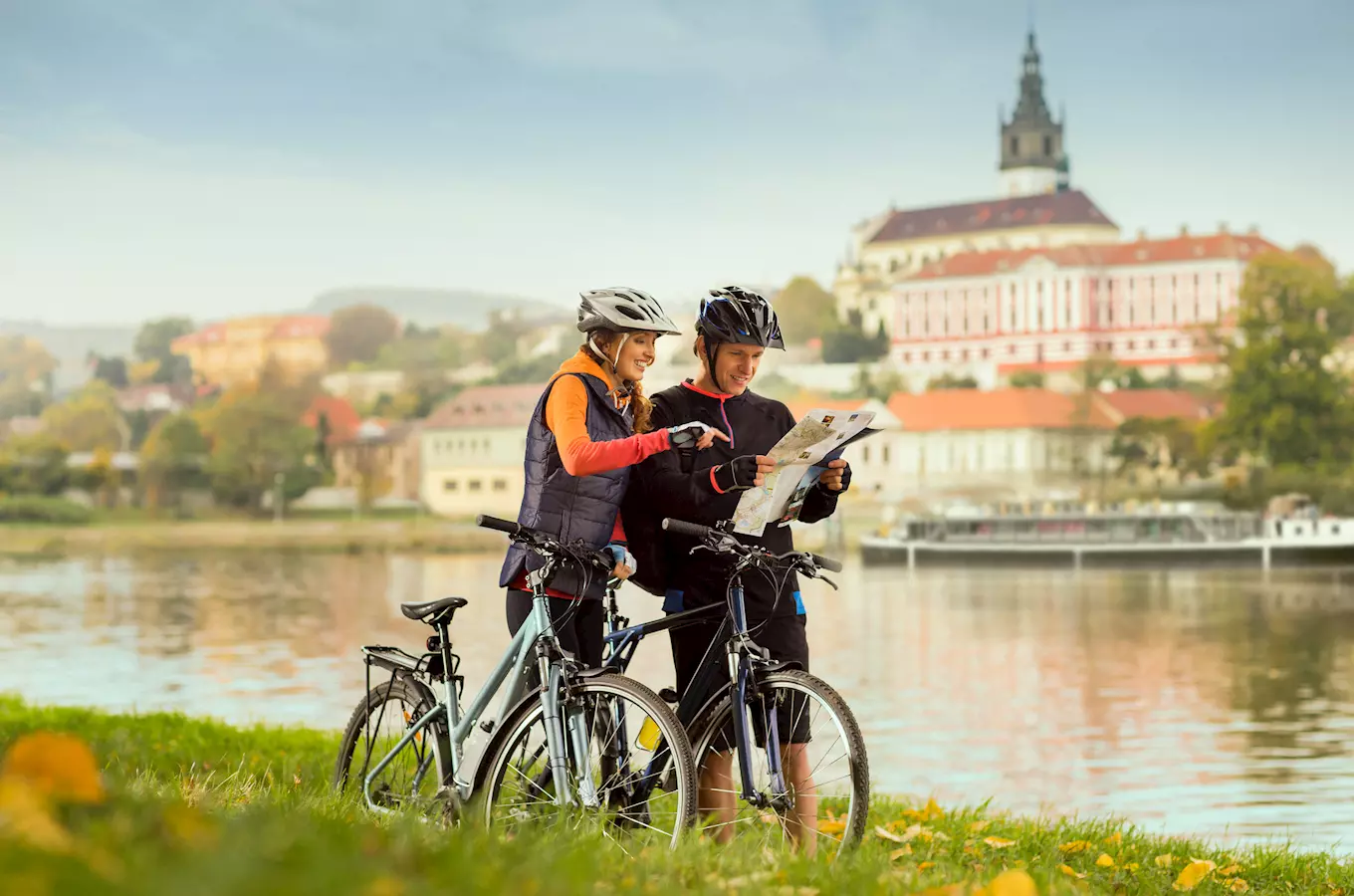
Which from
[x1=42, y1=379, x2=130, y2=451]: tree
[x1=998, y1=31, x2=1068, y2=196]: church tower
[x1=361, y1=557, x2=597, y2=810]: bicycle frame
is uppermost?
[x1=998, y1=31, x2=1068, y2=196]: church tower

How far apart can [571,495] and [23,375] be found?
134 metres

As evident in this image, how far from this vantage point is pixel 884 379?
121m

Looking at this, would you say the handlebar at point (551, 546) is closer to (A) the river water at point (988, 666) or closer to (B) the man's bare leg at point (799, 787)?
(B) the man's bare leg at point (799, 787)

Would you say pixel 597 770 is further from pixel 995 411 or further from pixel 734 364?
pixel 995 411

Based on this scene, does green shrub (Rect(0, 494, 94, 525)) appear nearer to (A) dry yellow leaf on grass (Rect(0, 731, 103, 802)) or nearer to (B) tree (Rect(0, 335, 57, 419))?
(B) tree (Rect(0, 335, 57, 419))

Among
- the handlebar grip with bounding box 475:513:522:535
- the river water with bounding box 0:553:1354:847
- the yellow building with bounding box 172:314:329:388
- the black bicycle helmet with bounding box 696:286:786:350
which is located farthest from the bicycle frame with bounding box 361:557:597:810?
the yellow building with bounding box 172:314:329:388

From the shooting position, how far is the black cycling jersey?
4.79m

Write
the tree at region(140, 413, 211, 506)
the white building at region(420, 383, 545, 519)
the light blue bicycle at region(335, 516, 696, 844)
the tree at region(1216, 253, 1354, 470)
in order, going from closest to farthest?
the light blue bicycle at region(335, 516, 696, 844)
the tree at region(1216, 253, 1354, 470)
the tree at region(140, 413, 211, 506)
the white building at region(420, 383, 545, 519)

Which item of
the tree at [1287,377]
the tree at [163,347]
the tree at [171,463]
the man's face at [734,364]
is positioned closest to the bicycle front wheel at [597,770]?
the man's face at [734,364]

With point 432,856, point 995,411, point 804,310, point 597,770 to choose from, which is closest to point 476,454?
point 995,411

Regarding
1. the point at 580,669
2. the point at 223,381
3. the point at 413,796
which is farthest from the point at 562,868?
the point at 223,381

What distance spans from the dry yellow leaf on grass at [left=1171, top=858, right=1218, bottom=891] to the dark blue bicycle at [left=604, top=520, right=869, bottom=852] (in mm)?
1314

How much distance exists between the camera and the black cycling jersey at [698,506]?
4789mm

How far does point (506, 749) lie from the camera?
4.66 meters
